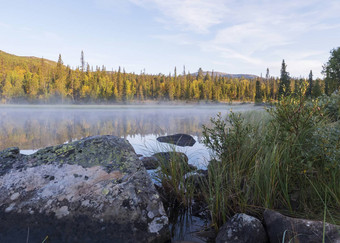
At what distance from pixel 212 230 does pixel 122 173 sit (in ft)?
4.10

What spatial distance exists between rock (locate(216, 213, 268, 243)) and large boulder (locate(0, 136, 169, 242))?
62cm

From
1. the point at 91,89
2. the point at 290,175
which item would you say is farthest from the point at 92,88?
the point at 290,175

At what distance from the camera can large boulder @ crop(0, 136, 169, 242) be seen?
8.38 ft

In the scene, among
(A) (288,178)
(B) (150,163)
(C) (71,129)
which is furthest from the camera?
(C) (71,129)

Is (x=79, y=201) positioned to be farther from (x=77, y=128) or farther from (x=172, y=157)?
(x=77, y=128)

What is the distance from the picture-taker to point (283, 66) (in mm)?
57062

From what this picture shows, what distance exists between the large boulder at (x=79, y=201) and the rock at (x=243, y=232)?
0.62 m

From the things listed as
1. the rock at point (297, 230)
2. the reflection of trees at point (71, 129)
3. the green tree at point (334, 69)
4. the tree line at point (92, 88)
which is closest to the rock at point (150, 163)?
the reflection of trees at point (71, 129)

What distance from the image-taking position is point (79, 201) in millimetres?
2709

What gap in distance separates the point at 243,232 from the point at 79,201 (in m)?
1.72

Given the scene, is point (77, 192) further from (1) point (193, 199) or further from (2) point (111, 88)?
(2) point (111, 88)

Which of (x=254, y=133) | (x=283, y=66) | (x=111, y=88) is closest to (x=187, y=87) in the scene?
(x=111, y=88)

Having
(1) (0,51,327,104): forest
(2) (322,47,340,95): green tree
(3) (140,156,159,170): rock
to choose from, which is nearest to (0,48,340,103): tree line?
(1) (0,51,327,104): forest

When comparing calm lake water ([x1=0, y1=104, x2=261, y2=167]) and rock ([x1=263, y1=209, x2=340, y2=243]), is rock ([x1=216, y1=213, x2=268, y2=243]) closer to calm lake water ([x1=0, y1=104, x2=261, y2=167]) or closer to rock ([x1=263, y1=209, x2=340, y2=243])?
rock ([x1=263, y1=209, x2=340, y2=243])
